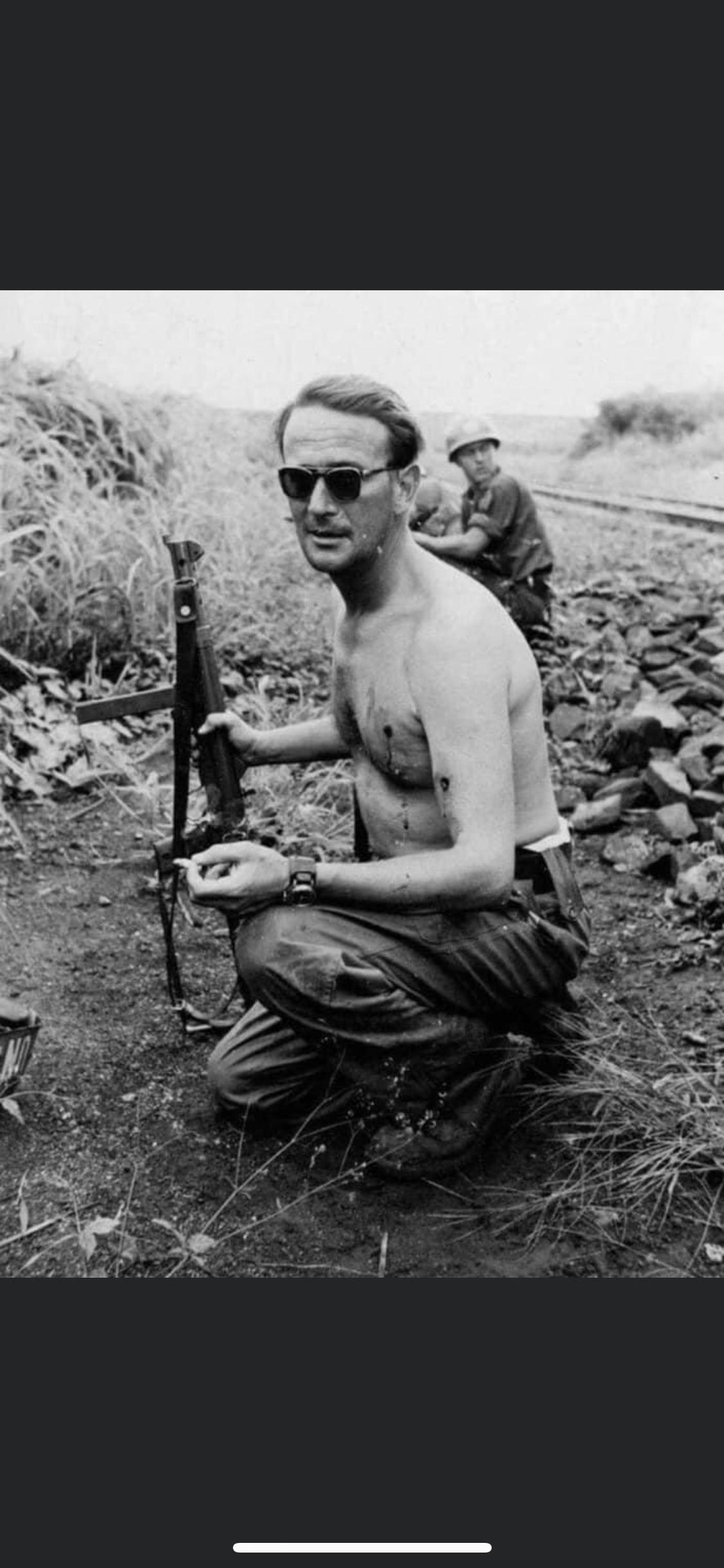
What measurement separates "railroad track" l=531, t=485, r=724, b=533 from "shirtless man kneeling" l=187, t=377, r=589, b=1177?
8.60 ft

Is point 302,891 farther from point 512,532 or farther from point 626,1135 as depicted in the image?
point 512,532

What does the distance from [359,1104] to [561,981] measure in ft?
1.76

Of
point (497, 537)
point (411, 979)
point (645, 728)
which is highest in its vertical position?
point (497, 537)

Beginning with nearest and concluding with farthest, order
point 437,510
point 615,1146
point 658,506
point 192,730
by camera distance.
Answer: point 615,1146 < point 192,730 < point 658,506 < point 437,510

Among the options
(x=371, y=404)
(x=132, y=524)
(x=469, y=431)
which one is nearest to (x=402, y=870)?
(x=371, y=404)

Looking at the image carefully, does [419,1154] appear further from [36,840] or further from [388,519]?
[36,840]

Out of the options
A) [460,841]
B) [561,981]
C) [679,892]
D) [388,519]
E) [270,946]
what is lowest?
[679,892]

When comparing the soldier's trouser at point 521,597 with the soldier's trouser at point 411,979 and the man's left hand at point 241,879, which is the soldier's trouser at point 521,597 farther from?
the man's left hand at point 241,879

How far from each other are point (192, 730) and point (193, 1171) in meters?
1.06

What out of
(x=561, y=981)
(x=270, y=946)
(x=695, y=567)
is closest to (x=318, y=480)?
(x=270, y=946)

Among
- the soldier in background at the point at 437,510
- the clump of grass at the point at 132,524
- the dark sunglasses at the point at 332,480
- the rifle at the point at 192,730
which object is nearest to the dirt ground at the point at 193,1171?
the rifle at the point at 192,730

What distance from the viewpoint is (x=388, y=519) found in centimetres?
292

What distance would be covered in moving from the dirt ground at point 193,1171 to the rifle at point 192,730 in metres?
0.41

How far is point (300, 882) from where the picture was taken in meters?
2.86
